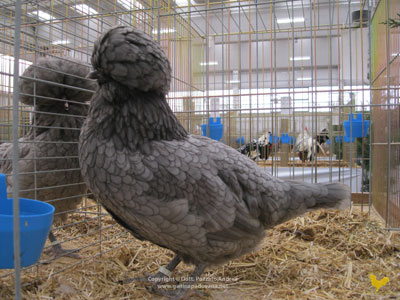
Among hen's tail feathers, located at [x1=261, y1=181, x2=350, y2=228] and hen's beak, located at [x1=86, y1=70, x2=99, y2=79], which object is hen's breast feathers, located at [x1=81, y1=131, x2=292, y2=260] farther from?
hen's beak, located at [x1=86, y1=70, x2=99, y2=79]

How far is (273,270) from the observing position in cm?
211

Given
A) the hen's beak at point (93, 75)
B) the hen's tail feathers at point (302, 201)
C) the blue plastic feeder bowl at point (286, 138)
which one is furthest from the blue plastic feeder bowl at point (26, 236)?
the blue plastic feeder bowl at point (286, 138)

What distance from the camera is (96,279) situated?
74.9 inches

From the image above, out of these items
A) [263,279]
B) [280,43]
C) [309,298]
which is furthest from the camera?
[280,43]

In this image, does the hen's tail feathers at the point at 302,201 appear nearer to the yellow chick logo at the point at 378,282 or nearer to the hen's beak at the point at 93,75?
the yellow chick logo at the point at 378,282

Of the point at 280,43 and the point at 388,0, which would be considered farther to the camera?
the point at 280,43

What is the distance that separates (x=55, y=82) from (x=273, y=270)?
79.9 inches

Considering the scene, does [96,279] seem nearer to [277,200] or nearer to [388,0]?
[277,200]

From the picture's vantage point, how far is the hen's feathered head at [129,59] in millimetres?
1442

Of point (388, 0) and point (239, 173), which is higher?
point (388, 0)

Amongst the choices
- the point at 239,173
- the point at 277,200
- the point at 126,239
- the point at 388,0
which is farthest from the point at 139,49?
the point at 388,0

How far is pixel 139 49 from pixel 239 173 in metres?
0.88

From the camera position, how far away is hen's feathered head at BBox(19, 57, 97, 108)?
7.04 ft

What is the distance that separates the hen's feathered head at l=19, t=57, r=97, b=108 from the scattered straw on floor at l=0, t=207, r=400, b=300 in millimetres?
1179
